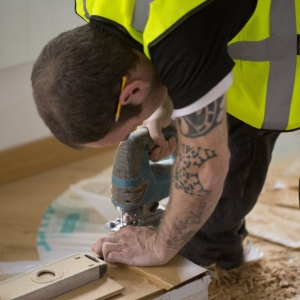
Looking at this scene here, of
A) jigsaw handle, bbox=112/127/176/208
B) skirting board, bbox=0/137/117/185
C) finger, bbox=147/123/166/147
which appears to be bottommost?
skirting board, bbox=0/137/117/185

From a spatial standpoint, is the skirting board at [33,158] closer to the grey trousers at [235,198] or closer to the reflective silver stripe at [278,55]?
the grey trousers at [235,198]

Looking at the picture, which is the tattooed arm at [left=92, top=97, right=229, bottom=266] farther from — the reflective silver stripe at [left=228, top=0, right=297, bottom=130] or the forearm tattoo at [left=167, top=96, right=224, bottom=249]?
the reflective silver stripe at [left=228, top=0, right=297, bottom=130]

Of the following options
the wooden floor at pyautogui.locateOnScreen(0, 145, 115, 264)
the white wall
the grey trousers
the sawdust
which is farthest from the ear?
the white wall

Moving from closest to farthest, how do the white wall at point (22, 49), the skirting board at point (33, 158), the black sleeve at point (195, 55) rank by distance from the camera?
1. the black sleeve at point (195, 55)
2. the white wall at point (22, 49)
3. the skirting board at point (33, 158)

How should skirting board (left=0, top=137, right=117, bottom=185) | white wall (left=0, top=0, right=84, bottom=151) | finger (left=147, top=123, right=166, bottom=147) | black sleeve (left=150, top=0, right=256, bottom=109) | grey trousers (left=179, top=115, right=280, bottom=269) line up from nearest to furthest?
black sleeve (left=150, top=0, right=256, bottom=109) < finger (left=147, top=123, right=166, bottom=147) < grey trousers (left=179, top=115, right=280, bottom=269) < white wall (left=0, top=0, right=84, bottom=151) < skirting board (left=0, top=137, right=117, bottom=185)

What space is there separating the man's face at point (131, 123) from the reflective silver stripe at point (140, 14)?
152 mm

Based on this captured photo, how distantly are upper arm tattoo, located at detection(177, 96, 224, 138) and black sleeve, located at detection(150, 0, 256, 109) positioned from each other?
33 millimetres

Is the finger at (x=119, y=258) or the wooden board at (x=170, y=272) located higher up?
the finger at (x=119, y=258)

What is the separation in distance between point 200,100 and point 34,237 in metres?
1.19

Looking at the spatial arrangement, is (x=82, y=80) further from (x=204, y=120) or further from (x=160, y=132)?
(x=160, y=132)

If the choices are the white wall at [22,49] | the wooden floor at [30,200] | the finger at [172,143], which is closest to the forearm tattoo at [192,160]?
the finger at [172,143]

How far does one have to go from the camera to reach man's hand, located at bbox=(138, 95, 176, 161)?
136cm

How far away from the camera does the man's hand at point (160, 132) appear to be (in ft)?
4.48

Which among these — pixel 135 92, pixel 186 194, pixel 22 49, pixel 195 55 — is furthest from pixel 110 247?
pixel 22 49
